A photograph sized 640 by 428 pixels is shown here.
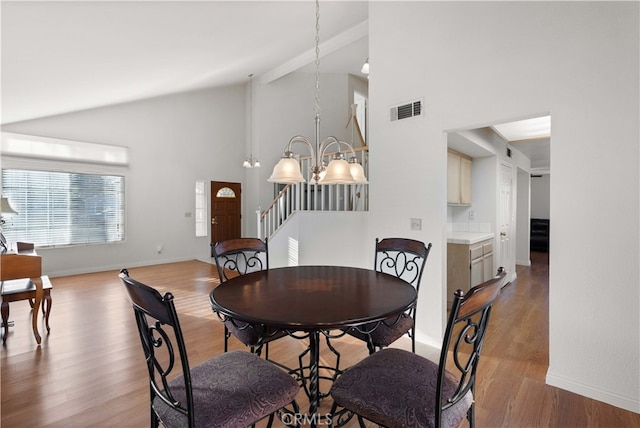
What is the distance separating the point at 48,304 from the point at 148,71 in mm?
3254

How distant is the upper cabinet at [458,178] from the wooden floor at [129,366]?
5.15ft

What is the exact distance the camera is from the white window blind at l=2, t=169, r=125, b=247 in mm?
5156

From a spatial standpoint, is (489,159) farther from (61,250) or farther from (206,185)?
(61,250)

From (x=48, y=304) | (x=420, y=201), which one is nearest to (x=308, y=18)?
(x=420, y=201)

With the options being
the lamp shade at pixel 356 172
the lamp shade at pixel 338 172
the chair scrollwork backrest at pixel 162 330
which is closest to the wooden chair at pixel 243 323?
the chair scrollwork backrest at pixel 162 330

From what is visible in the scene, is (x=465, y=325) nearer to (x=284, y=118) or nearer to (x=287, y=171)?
(x=287, y=171)

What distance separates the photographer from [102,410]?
1930 millimetres

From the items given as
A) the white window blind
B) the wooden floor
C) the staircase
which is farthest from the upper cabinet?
the white window blind

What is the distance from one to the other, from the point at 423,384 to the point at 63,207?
22.0 ft

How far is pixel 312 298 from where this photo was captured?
5.29ft

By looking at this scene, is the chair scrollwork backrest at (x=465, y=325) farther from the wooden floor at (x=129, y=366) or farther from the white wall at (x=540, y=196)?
the white wall at (x=540, y=196)

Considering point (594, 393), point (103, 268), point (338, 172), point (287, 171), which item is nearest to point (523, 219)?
point (594, 393)

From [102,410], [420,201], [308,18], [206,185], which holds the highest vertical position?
[308,18]

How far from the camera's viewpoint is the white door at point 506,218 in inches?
207
